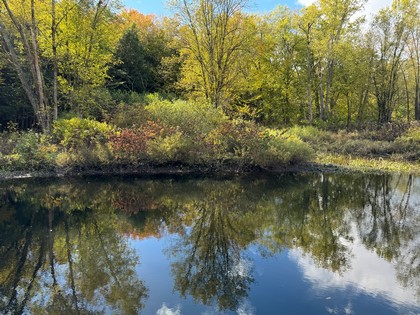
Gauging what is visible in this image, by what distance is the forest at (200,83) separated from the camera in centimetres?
1284

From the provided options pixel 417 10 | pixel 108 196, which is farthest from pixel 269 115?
pixel 108 196

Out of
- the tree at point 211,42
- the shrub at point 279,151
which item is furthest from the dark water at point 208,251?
the tree at point 211,42

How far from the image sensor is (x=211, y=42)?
733 inches

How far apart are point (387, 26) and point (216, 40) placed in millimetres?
13477

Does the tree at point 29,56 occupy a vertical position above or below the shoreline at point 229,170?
above

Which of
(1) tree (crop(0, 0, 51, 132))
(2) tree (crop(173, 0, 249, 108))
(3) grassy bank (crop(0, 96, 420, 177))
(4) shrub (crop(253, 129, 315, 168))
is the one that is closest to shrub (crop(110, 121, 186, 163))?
(3) grassy bank (crop(0, 96, 420, 177))

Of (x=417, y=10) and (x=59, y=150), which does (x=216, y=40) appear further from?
(x=417, y=10)

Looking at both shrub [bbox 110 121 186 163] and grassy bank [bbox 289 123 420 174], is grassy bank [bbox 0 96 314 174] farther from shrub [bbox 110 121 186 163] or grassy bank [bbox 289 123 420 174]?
grassy bank [bbox 289 123 420 174]

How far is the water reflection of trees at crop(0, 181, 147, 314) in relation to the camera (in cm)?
415

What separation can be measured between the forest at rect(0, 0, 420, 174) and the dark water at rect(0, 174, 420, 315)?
3.07 metres

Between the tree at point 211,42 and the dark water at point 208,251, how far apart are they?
10701 millimetres

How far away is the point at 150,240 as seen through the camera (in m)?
6.31

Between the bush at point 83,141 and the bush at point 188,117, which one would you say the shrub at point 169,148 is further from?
the bush at point 83,141

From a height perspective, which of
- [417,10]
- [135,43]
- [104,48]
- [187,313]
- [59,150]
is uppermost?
[417,10]
